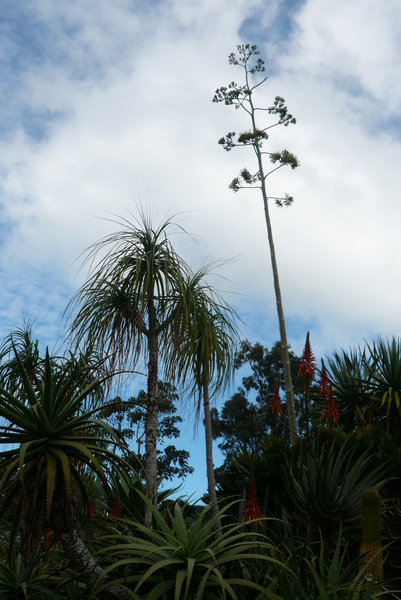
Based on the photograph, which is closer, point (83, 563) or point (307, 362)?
point (83, 563)

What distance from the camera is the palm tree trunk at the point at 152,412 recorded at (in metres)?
8.97

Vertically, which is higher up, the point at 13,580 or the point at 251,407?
the point at 251,407

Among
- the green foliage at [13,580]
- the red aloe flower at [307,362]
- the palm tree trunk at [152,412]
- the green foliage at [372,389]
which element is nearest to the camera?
the green foliage at [13,580]

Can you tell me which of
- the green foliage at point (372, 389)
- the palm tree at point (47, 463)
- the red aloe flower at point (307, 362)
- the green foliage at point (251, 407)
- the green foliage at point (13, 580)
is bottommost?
the green foliage at point (13, 580)

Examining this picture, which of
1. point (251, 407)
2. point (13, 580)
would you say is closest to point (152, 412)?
point (13, 580)

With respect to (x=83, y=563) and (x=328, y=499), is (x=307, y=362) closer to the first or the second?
(x=328, y=499)

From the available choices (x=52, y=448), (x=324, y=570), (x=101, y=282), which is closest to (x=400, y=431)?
(x=101, y=282)

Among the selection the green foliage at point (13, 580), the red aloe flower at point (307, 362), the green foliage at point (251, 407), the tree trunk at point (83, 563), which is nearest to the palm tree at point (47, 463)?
the tree trunk at point (83, 563)

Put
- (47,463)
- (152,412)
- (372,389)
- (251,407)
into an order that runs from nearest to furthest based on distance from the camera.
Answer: (47,463)
(152,412)
(372,389)
(251,407)

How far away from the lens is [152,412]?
30.4 ft

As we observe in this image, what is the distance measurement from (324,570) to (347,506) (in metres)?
3.05

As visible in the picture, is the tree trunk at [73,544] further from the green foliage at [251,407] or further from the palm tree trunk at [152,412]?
the green foliage at [251,407]

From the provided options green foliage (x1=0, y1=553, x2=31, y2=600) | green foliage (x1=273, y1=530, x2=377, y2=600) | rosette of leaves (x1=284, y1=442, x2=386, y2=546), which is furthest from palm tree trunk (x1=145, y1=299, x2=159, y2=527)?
green foliage (x1=273, y1=530, x2=377, y2=600)

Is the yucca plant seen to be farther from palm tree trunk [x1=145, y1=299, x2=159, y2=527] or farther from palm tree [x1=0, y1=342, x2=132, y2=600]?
palm tree trunk [x1=145, y1=299, x2=159, y2=527]
